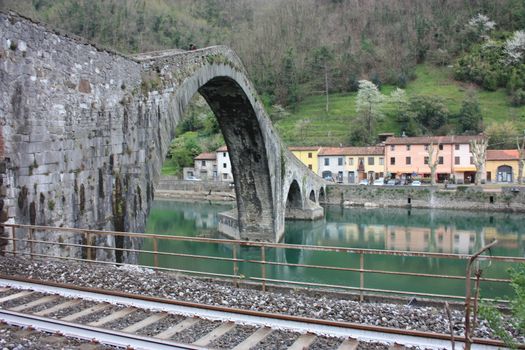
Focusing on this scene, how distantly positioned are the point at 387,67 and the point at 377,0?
26.5 meters

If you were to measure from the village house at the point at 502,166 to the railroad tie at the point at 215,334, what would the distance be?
4241cm

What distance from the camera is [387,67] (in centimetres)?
6644

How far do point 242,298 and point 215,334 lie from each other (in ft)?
4.21

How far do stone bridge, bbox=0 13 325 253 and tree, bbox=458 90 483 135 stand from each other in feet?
132

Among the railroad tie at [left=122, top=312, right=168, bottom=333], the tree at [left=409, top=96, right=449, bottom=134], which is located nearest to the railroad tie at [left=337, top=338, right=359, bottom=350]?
the railroad tie at [left=122, top=312, right=168, bottom=333]

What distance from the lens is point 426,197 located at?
38.5m

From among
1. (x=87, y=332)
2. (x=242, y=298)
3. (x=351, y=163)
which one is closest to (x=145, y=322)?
(x=87, y=332)

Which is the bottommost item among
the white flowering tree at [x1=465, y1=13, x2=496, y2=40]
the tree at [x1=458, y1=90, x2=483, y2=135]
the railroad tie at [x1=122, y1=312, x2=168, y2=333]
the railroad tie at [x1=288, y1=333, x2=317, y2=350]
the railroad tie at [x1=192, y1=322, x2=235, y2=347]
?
the railroad tie at [x1=288, y1=333, x2=317, y2=350]

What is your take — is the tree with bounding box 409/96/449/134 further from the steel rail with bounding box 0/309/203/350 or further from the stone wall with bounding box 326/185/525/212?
the steel rail with bounding box 0/309/203/350

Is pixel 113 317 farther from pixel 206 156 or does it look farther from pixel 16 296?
pixel 206 156

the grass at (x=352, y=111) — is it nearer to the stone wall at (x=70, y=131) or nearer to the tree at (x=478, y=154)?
the tree at (x=478, y=154)

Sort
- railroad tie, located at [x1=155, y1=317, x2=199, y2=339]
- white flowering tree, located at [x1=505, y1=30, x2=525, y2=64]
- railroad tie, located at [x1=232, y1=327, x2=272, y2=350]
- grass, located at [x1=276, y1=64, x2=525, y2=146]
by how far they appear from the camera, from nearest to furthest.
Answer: railroad tie, located at [x1=232, y1=327, x2=272, y2=350]
railroad tie, located at [x1=155, y1=317, x2=199, y2=339]
grass, located at [x1=276, y1=64, x2=525, y2=146]
white flowering tree, located at [x1=505, y1=30, x2=525, y2=64]

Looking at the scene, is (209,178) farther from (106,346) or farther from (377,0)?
(377,0)

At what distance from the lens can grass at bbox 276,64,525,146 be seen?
52.1 metres
